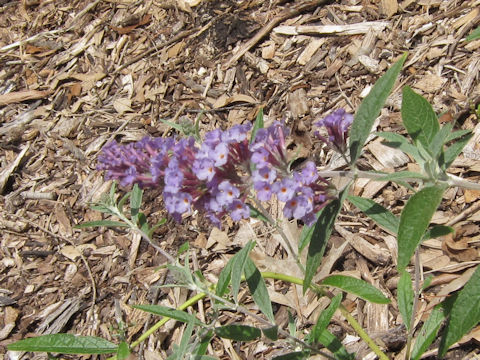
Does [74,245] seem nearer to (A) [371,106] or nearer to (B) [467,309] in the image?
(A) [371,106]

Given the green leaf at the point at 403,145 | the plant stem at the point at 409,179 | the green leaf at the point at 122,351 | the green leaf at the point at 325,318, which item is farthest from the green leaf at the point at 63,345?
the green leaf at the point at 403,145

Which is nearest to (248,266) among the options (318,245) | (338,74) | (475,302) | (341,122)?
(318,245)

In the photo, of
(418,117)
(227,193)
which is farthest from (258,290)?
(418,117)

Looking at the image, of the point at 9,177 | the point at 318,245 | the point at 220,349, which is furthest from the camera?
the point at 9,177

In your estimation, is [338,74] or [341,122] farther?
[338,74]

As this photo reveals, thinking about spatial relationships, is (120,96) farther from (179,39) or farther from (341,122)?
(341,122)

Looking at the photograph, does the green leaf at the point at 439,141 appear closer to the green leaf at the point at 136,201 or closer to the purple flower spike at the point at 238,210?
the purple flower spike at the point at 238,210

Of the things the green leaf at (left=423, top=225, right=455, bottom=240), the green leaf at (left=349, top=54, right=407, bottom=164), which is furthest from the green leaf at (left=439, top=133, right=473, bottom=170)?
the green leaf at (left=349, top=54, right=407, bottom=164)
